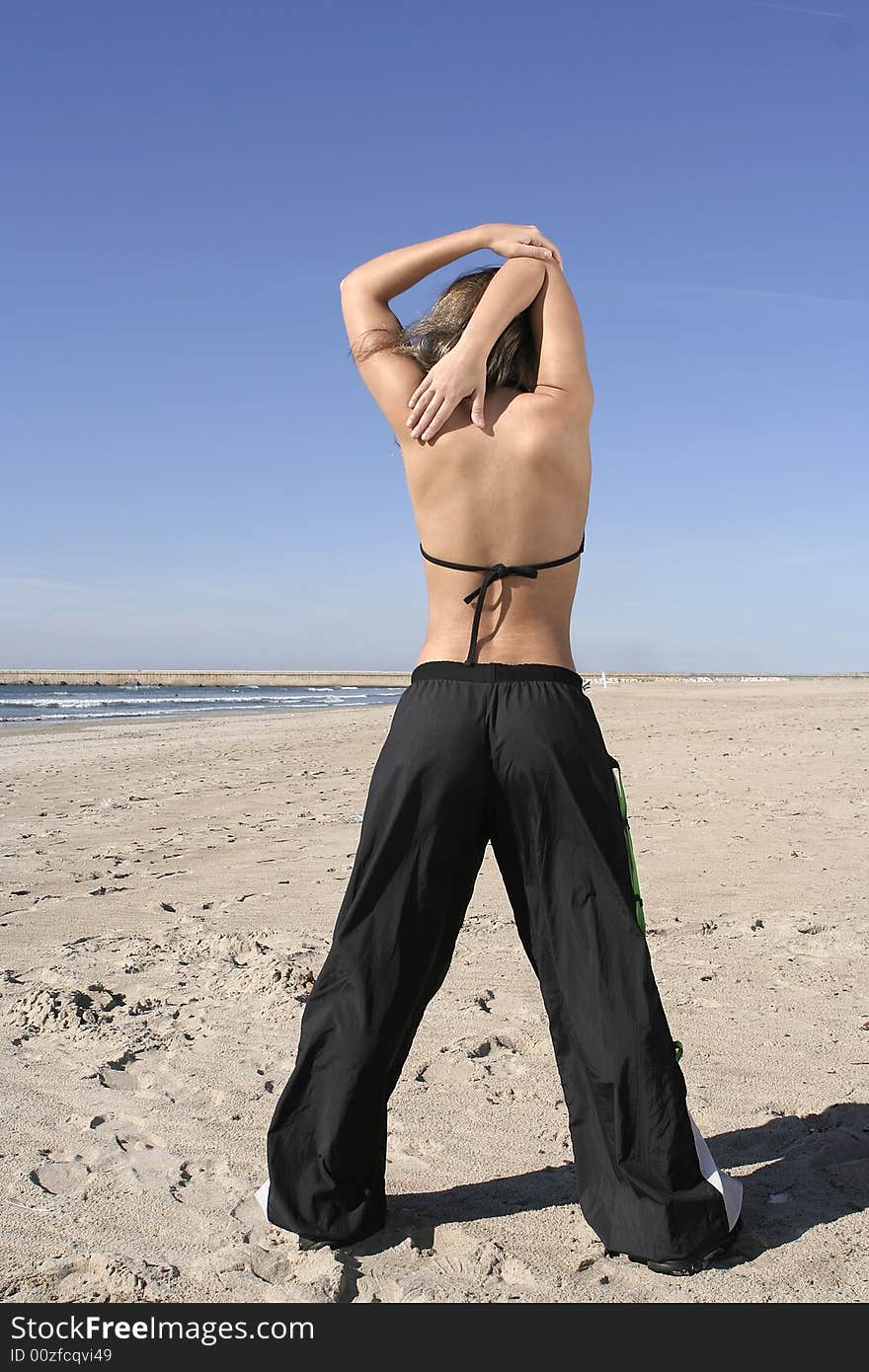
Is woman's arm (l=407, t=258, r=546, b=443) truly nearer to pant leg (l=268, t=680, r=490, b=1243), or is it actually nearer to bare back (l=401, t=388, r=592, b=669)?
bare back (l=401, t=388, r=592, b=669)

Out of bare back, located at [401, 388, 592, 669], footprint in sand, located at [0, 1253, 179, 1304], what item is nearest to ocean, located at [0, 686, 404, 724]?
footprint in sand, located at [0, 1253, 179, 1304]

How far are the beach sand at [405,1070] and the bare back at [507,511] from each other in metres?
1.42

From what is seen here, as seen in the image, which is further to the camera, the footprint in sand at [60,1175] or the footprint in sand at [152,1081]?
the footprint in sand at [152,1081]

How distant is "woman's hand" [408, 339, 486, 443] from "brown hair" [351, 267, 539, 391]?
11 centimetres

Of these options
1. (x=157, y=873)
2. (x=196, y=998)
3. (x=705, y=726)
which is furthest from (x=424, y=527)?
(x=705, y=726)

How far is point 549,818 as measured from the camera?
2357 mm

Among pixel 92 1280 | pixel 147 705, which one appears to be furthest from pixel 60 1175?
pixel 147 705

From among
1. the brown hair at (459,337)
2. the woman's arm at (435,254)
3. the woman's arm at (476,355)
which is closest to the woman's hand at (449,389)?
the woman's arm at (476,355)

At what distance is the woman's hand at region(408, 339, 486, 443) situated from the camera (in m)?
2.36

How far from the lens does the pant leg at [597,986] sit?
7.55ft

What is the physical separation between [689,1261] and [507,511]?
1.74 m

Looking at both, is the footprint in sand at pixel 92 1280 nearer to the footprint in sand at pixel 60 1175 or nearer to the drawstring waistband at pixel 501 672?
the footprint in sand at pixel 60 1175

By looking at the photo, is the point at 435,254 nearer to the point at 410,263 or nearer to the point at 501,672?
the point at 410,263
